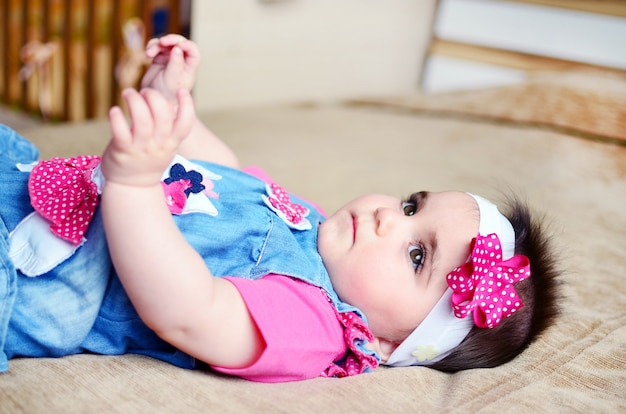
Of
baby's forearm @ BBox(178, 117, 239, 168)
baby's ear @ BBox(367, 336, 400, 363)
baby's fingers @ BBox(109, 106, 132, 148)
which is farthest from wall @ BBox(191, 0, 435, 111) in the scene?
baby's fingers @ BBox(109, 106, 132, 148)

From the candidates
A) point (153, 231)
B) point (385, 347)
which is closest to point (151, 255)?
point (153, 231)

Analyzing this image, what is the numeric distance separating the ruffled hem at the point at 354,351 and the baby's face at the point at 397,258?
0.12 ft

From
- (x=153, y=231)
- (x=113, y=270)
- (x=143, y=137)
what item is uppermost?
(x=143, y=137)

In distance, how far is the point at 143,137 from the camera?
719 millimetres

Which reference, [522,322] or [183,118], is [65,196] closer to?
[183,118]

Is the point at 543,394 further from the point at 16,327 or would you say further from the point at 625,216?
the point at 625,216

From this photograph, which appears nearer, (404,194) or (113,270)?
(113,270)

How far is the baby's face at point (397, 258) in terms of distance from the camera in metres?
0.98

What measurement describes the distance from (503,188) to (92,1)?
1.85 meters

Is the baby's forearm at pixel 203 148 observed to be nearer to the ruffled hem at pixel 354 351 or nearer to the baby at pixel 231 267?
the baby at pixel 231 267

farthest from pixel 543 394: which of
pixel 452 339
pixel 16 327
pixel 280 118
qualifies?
pixel 280 118

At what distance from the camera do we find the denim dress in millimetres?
846

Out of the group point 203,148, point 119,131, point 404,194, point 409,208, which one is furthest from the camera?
point 404,194

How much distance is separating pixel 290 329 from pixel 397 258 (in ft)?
0.70
